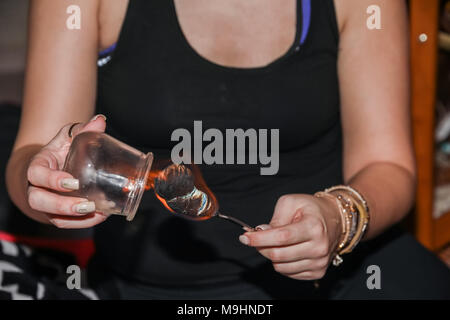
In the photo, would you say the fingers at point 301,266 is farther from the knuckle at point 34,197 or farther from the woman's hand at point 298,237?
the knuckle at point 34,197

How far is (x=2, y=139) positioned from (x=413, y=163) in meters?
1.18

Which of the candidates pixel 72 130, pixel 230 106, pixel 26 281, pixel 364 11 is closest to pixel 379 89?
pixel 364 11

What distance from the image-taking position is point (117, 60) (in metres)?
1.16

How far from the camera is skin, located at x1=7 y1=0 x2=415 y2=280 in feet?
3.57

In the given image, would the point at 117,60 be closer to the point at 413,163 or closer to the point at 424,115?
the point at 413,163

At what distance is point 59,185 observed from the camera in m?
0.77

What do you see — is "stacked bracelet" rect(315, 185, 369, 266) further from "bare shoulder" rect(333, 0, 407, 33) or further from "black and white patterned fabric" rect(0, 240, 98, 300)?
"black and white patterned fabric" rect(0, 240, 98, 300)

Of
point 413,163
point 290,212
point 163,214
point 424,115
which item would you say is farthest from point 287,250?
point 424,115

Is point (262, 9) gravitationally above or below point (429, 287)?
above

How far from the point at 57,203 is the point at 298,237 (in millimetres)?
358

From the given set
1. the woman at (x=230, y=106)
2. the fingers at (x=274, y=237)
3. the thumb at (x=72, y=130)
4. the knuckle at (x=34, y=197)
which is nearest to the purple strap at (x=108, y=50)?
the woman at (x=230, y=106)

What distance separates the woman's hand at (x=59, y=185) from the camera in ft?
2.56

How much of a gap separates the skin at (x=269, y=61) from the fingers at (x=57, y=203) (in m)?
0.17
